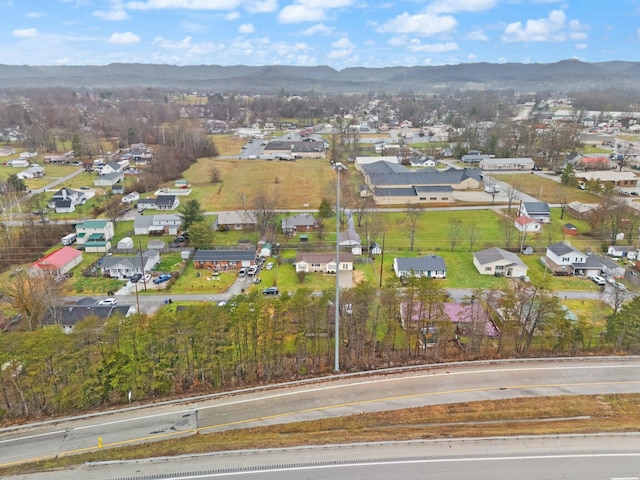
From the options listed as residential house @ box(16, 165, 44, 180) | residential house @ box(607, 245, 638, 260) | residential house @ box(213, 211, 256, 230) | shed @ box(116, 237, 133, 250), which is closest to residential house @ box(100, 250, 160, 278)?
shed @ box(116, 237, 133, 250)

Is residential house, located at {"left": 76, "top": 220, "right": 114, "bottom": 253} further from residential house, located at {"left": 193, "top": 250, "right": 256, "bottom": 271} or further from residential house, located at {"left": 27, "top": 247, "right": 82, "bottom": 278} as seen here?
residential house, located at {"left": 193, "top": 250, "right": 256, "bottom": 271}

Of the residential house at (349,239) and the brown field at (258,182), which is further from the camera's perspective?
the brown field at (258,182)

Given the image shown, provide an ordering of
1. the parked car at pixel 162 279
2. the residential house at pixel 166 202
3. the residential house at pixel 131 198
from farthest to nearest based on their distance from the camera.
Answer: the residential house at pixel 131 198
the residential house at pixel 166 202
the parked car at pixel 162 279

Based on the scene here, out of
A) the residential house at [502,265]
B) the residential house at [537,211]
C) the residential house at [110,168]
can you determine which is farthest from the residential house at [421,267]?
the residential house at [110,168]

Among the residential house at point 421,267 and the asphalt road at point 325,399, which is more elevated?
the asphalt road at point 325,399

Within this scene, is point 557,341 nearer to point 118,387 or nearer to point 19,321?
point 118,387

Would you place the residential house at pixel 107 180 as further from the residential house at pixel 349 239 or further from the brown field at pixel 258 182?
the residential house at pixel 349 239
